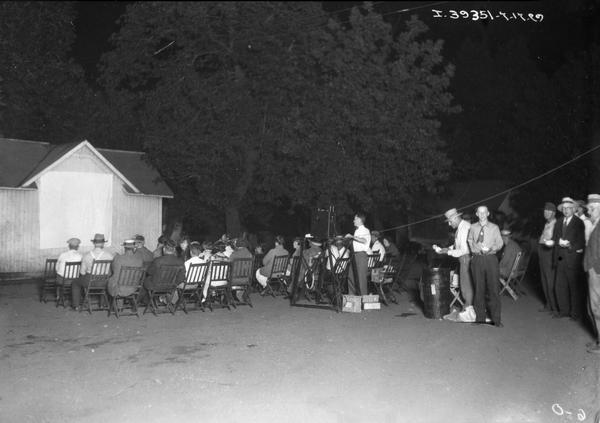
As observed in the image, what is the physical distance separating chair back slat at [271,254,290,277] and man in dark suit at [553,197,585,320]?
19.1 ft

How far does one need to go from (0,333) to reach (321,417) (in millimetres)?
6332

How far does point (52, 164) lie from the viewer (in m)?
18.2

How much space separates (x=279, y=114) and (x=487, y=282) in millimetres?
13253

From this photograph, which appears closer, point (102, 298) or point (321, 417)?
point (321, 417)

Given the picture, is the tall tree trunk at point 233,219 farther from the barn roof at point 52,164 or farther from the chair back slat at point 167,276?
the chair back slat at point 167,276

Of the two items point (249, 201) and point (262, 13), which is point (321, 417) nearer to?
point (262, 13)

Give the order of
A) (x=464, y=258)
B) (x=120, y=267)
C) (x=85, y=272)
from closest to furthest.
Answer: (x=464, y=258) → (x=120, y=267) → (x=85, y=272)

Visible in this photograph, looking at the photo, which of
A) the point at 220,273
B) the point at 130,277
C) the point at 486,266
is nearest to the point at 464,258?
the point at 486,266

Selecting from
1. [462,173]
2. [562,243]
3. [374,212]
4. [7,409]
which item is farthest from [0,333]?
[462,173]

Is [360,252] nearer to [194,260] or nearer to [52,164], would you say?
[194,260]

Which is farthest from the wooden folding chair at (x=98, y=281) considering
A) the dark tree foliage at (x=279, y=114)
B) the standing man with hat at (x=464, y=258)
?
the dark tree foliage at (x=279, y=114)

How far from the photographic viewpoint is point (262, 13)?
51.0 feet

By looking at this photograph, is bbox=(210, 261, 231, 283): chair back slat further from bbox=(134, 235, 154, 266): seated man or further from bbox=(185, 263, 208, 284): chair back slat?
bbox=(134, 235, 154, 266): seated man

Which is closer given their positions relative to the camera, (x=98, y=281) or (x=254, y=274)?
(x=98, y=281)
